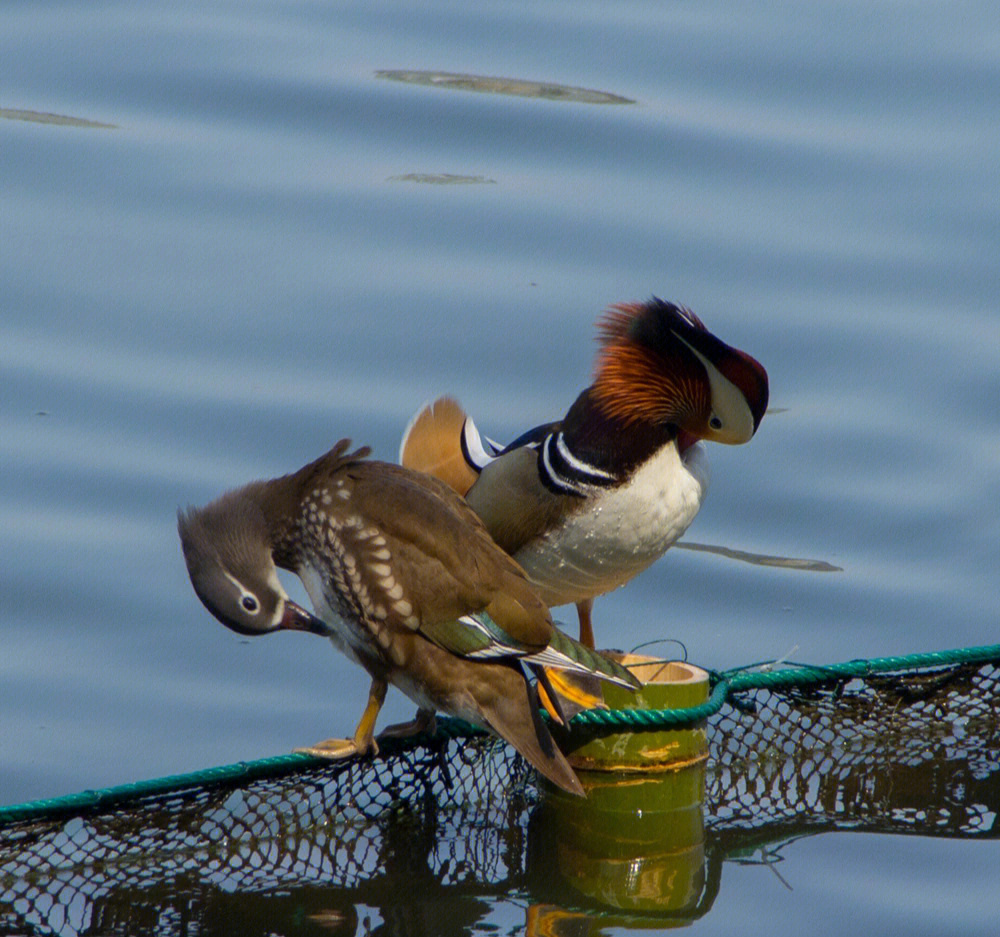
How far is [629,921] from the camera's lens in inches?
160

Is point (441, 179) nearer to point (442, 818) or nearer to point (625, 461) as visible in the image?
point (625, 461)

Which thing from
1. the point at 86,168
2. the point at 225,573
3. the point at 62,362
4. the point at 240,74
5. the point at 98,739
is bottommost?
the point at 98,739

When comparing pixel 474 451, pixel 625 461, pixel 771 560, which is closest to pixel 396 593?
pixel 625 461

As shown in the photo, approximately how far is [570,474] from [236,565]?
942 millimetres

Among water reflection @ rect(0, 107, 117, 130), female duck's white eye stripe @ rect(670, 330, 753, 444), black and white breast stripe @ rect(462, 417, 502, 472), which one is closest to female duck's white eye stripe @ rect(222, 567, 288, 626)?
black and white breast stripe @ rect(462, 417, 502, 472)

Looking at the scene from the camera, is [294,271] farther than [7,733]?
Yes

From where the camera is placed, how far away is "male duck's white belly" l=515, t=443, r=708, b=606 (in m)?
4.60

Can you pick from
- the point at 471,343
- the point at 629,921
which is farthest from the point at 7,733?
the point at 471,343

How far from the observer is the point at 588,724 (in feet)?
13.9

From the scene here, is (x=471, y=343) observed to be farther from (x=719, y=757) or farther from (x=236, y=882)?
(x=236, y=882)

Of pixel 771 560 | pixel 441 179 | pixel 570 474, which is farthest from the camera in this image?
pixel 441 179

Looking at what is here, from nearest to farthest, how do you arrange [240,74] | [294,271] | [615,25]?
[294,271], [240,74], [615,25]

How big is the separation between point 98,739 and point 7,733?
0.24 metres

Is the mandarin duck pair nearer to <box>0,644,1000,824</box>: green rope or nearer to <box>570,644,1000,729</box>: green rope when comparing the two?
<box>0,644,1000,824</box>: green rope
